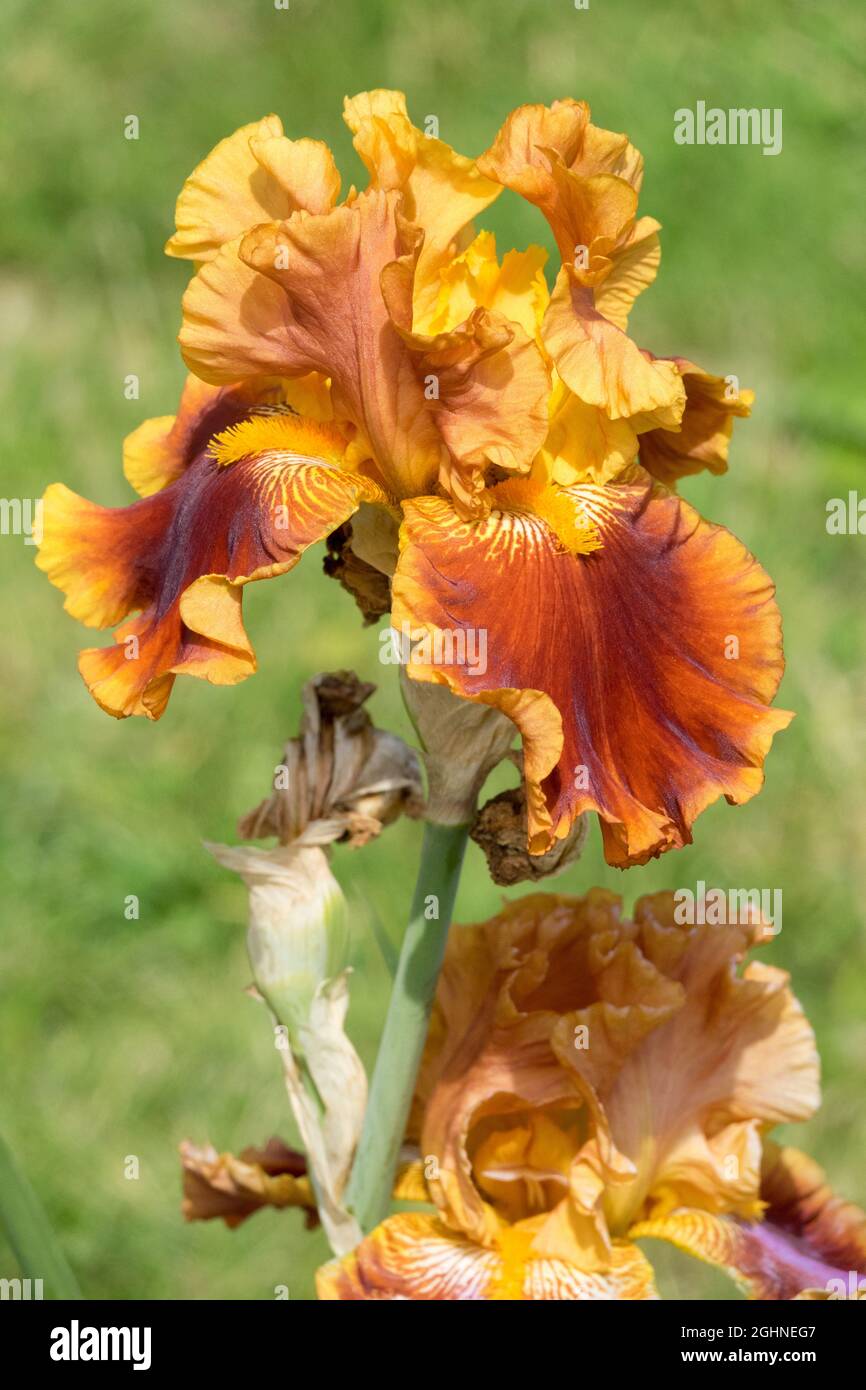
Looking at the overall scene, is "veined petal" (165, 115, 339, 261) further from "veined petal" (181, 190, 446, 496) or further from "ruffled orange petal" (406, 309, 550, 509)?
"ruffled orange petal" (406, 309, 550, 509)

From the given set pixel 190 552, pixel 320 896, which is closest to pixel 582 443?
pixel 190 552

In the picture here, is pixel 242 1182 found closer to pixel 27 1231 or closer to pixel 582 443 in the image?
pixel 27 1231

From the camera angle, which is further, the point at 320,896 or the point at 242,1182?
the point at 242,1182

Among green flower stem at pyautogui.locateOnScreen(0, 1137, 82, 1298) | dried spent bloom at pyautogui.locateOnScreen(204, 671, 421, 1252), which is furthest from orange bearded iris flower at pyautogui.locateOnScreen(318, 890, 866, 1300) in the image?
green flower stem at pyautogui.locateOnScreen(0, 1137, 82, 1298)

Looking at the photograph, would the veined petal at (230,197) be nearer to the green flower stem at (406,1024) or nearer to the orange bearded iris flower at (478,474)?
the orange bearded iris flower at (478,474)

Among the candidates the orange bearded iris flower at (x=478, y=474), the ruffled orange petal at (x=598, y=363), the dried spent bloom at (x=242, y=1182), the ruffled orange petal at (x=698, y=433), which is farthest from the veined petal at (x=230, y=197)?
the dried spent bloom at (x=242, y=1182)
